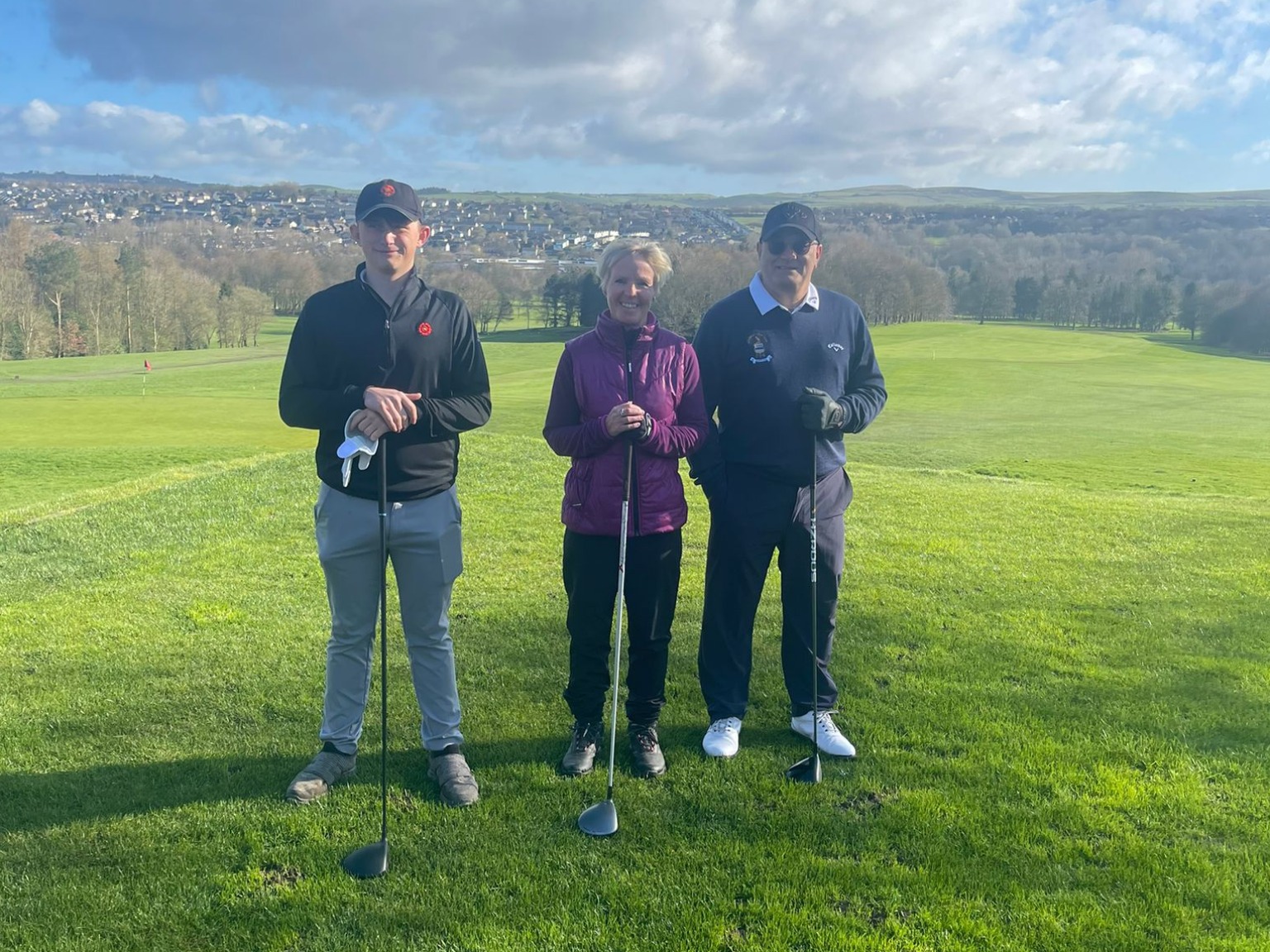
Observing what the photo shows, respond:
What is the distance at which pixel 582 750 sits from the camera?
4.42 metres

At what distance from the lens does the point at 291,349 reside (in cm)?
395

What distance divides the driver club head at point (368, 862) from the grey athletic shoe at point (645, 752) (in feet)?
4.14

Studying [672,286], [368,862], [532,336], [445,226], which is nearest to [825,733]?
[368,862]

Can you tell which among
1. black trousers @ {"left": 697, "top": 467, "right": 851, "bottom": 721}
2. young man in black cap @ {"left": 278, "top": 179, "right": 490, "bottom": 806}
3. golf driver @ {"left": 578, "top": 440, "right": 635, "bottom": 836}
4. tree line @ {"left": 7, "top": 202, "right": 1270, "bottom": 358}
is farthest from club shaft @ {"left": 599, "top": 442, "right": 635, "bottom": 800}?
tree line @ {"left": 7, "top": 202, "right": 1270, "bottom": 358}

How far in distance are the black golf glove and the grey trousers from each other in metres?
1.77

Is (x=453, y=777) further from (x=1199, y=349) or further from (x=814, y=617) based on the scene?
(x=1199, y=349)

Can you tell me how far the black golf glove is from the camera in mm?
4316

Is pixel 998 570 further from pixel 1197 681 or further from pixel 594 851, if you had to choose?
pixel 594 851

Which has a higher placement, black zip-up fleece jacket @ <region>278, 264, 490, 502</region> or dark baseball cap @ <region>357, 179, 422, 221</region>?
dark baseball cap @ <region>357, 179, 422, 221</region>

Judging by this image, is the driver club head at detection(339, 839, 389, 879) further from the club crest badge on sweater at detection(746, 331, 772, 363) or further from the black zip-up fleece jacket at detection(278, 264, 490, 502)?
the club crest badge on sweater at detection(746, 331, 772, 363)

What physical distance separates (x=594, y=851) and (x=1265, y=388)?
53199 mm

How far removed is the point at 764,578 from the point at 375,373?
2.19 meters

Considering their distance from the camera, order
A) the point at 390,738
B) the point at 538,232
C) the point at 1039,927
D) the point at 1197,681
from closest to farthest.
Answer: the point at 1039,927, the point at 390,738, the point at 1197,681, the point at 538,232

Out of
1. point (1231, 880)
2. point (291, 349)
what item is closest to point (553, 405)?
point (291, 349)
